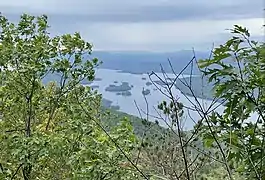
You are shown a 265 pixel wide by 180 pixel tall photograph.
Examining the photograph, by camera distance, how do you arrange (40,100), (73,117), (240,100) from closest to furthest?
1. (240,100)
2. (73,117)
3. (40,100)

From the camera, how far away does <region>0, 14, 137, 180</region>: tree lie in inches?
193

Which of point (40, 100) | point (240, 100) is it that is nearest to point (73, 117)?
point (40, 100)

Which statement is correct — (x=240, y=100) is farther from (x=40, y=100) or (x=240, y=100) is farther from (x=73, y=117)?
(x=40, y=100)

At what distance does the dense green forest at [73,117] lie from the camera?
189cm

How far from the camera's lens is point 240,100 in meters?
1.78

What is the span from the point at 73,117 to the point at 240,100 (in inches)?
135

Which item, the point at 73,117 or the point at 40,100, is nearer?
the point at 73,117

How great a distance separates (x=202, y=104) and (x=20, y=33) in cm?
424

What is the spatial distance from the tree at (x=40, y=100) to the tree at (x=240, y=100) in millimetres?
2805

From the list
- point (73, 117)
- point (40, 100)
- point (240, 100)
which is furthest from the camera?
point (40, 100)

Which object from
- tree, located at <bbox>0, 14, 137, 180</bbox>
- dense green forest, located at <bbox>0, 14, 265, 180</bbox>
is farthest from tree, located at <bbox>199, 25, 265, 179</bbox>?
tree, located at <bbox>0, 14, 137, 180</bbox>

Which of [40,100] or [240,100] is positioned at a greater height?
[240,100]

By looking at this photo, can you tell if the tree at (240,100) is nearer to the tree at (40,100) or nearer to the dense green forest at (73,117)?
the dense green forest at (73,117)

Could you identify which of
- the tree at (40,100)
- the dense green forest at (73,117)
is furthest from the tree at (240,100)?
the tree at (40,100)
